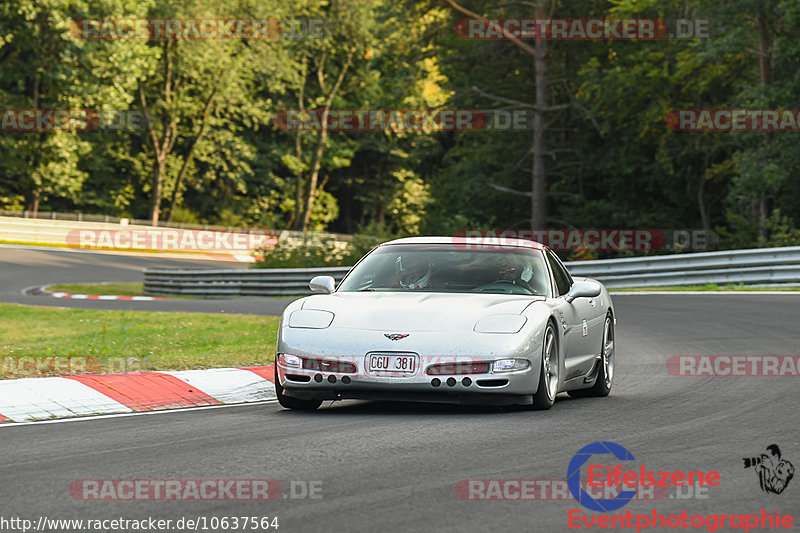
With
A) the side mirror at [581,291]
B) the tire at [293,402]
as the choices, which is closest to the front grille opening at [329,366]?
the tire at [293,402]

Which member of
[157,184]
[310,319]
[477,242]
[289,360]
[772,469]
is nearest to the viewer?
[772,469]

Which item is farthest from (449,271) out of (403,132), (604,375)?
(403,132)

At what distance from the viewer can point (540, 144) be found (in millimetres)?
36625

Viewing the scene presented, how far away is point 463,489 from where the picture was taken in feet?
18.4

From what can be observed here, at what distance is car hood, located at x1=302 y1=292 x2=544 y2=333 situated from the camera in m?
8.41

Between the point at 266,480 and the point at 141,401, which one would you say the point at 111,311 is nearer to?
the point at 141,401

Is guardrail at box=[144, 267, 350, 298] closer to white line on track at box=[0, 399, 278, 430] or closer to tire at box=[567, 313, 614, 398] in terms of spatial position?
tire at box=[567, 313, 614, 398]

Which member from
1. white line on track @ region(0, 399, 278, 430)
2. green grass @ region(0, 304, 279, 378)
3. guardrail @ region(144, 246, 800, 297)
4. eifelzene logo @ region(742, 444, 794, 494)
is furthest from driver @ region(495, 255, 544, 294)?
guardrail @ region(144, 246, 800, 297)

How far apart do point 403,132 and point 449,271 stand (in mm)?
59583

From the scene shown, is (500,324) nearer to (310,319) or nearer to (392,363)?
(392,363)

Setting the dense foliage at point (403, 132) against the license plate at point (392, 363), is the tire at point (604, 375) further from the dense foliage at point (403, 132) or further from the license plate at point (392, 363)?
the dense foliage at point (403, 132)

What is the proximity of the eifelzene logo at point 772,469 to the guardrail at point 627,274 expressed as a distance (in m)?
18.1

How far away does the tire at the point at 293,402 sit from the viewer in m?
8.77

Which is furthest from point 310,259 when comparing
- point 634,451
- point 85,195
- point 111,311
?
point 85,195
